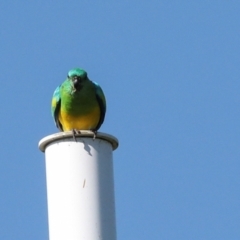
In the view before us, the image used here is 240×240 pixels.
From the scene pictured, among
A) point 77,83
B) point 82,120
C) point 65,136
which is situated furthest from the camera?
point 77,83

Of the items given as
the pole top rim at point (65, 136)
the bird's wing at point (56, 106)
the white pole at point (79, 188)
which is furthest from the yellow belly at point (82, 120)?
the white pole at point (79, 188)

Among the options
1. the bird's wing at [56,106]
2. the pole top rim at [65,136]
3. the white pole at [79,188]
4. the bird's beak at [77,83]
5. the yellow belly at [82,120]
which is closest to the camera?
the white pole at [79,188]

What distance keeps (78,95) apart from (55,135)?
295cm

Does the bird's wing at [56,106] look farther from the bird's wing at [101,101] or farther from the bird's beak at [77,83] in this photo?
the bird's wing at [101,101]

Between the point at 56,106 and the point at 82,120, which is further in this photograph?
the point at 56,106

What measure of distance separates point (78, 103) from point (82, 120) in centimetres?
22

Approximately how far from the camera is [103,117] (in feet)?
34.2

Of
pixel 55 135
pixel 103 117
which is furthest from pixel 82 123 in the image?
pixel 55 135

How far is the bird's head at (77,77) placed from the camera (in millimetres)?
10535

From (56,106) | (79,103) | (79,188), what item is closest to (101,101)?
(79,103)

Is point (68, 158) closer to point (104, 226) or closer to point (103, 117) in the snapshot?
→ point (104, 226)

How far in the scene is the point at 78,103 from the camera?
10484 millimetres

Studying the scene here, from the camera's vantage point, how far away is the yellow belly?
10.4m

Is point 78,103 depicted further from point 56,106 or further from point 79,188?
point 79,188
